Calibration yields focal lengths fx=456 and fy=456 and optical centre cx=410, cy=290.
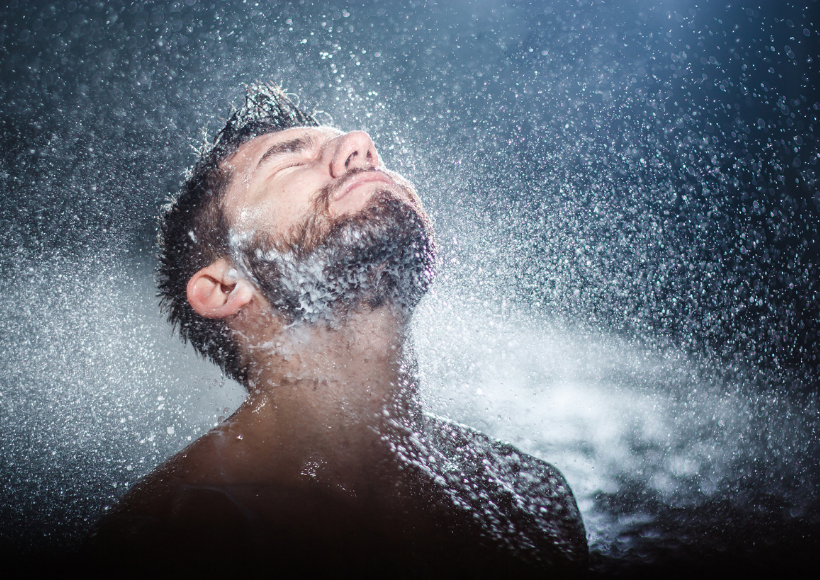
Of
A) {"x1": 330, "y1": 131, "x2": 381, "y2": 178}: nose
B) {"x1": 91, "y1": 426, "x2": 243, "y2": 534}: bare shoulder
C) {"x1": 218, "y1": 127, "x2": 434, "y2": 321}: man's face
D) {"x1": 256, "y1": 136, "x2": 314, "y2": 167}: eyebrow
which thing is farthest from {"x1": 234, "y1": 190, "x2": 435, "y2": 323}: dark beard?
{"x1": 91, "y1": 426, "x2": 243, "y2": 534}: bare shoulder

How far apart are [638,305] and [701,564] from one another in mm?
2230

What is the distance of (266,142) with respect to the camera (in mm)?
1740

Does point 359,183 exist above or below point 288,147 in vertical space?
below

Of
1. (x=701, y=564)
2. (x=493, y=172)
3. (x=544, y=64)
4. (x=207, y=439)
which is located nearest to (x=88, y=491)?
(x=207, y=439)

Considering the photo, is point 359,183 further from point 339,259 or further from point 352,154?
point 339,259

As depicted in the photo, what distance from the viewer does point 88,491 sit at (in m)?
2.17

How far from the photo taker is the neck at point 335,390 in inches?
51.7

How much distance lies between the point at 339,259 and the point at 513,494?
3.13ft

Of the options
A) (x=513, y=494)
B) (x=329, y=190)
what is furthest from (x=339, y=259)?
(x=513, y=494)

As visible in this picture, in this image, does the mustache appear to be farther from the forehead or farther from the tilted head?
the forehead

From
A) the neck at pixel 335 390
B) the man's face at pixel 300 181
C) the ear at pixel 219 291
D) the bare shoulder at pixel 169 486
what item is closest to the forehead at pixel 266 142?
the man's face at pixel 300 181

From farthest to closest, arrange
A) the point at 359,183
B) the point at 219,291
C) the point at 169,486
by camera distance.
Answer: the point at 219,291, the point at 359,183, the point at 169,486

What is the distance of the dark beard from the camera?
1453 mm

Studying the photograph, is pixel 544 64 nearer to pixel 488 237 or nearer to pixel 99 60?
pixel 488 237
